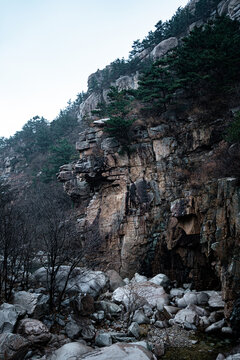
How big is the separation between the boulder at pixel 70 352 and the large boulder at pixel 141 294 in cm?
398

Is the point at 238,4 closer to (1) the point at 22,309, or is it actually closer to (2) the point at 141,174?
(2) the point at 141,174

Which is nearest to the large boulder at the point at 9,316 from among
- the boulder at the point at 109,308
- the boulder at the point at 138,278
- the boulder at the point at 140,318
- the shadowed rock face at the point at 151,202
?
the boulder at the point at 109,308

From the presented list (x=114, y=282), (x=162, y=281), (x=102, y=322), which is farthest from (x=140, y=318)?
(x=114, y=282)

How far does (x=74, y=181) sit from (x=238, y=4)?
28641 millimetres

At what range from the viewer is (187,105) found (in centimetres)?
1842

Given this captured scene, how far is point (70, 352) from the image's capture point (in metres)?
6.41

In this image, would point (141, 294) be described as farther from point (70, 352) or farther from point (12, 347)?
point (12, 347)

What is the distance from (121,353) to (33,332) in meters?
3.15

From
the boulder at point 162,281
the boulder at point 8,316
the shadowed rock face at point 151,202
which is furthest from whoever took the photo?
the shadowed rock face at point 151,202

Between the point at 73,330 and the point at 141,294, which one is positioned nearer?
the point at 73,330

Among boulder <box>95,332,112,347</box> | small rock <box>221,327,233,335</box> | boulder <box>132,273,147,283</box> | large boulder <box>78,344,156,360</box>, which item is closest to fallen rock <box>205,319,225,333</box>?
small rock <box>221,327,233,335</box>

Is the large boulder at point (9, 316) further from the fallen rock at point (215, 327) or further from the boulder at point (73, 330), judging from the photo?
the fallen rock at point (215, 327)

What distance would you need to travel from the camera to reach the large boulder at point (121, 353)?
5812 mm

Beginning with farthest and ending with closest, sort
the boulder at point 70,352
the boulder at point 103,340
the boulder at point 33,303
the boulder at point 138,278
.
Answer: the boulder at point 138,278
the boulder at point 33,303
the boulder at point 103,340
the boulder at point 70,352
